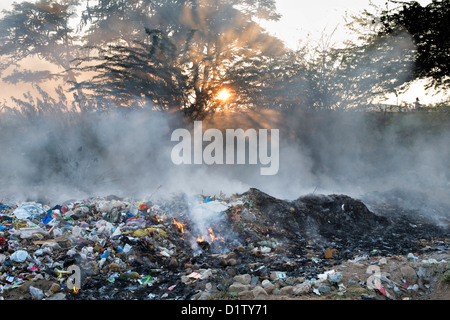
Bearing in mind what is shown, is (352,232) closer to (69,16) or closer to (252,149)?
(252,149)

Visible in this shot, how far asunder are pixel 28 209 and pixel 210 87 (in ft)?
22.7

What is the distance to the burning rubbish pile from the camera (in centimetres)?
322

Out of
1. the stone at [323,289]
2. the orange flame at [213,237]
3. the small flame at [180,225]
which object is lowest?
the stone at [323,289]

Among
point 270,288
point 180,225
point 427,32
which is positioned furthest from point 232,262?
point 427,32

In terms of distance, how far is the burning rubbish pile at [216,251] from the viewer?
3221 millimetres

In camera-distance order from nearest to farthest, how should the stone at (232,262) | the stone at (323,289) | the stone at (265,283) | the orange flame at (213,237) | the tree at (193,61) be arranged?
the stone at (323,289)
the stone at (265,283)
the stone at (232,262)
the orange flame at (213,237)
the tree at (193,61)

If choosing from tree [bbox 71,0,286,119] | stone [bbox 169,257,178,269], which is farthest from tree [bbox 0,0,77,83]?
stone [bbox 169,257,178,269]

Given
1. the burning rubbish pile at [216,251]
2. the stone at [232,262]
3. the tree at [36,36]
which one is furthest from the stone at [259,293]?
the tree at [36,36]

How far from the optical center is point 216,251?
4.66 m

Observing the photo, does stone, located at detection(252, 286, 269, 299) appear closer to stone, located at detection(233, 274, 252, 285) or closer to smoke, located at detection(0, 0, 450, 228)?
stone, located at detection(233, 274, 252, 285)

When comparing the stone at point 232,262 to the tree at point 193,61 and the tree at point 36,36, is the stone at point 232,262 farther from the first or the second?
the tree at point 36,36

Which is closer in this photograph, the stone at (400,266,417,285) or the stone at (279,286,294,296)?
the stone at (279,286,294,296)

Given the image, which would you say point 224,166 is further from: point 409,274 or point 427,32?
point 427,32

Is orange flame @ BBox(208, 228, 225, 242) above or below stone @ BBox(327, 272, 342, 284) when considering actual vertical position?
above
